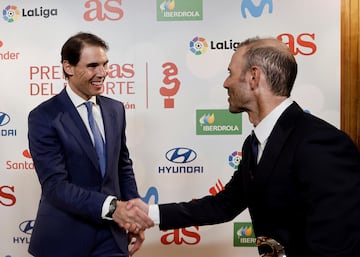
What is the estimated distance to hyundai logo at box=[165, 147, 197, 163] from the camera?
3412 mm

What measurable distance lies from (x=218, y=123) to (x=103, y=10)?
108 centimetres

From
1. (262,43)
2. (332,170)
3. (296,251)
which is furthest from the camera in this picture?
(262,43)

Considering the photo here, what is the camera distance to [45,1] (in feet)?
11.3

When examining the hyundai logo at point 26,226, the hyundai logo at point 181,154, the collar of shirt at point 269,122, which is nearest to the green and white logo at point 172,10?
the hyundai logo at point 181,154

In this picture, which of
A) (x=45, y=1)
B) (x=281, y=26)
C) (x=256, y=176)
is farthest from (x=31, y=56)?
(x=256, y=176)

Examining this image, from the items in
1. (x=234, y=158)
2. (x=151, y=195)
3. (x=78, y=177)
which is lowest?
(x=151, y=195)

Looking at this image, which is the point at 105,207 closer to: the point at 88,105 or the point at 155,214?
the point at 155,214

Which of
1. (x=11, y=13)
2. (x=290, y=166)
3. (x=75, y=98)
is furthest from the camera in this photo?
(x=11, y=13)

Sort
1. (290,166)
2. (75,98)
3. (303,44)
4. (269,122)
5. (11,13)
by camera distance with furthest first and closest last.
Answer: (11,13) → (303,44) → (75,98) → (269,122) → (290,166)

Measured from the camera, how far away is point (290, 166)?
5.23 feet

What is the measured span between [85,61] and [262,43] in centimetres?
93

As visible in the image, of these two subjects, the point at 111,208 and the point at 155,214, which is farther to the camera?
the point at 155,214

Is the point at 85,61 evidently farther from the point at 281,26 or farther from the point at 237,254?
the point at 237,254

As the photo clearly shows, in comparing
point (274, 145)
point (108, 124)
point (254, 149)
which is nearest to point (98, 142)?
point (108, 124)
